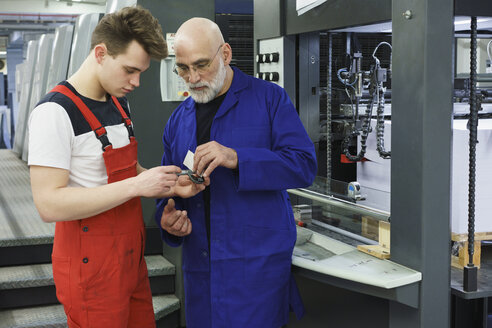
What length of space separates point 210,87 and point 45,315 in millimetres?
2092

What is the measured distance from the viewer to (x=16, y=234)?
3.91 meters

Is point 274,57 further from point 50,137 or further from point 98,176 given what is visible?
point 50,137

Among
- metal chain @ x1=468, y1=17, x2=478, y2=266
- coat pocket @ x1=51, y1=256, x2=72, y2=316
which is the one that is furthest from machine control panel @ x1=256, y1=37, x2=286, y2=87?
coat pocket @ x1=51, y1=256, x2=72, y2=316

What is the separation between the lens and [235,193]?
2141 millimetres

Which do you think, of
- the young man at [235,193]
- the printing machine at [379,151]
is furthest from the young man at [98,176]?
the printing machine at [379,151]

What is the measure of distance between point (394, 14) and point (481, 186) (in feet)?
2.40

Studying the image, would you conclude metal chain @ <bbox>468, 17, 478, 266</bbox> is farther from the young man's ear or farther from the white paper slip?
the young man's ear

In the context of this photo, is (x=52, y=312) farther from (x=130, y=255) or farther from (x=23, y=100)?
(x=23, y=100)

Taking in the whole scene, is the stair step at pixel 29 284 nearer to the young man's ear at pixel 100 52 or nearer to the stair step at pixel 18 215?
the stair step at pixel 18 215

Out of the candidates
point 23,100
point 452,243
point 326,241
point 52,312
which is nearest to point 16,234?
point 52,312

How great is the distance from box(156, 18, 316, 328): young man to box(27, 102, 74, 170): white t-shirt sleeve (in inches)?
17.6

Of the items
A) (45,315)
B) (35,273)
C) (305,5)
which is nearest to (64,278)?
(305,5)

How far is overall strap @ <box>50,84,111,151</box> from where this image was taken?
1903mm

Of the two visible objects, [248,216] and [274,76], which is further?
[274,76]
